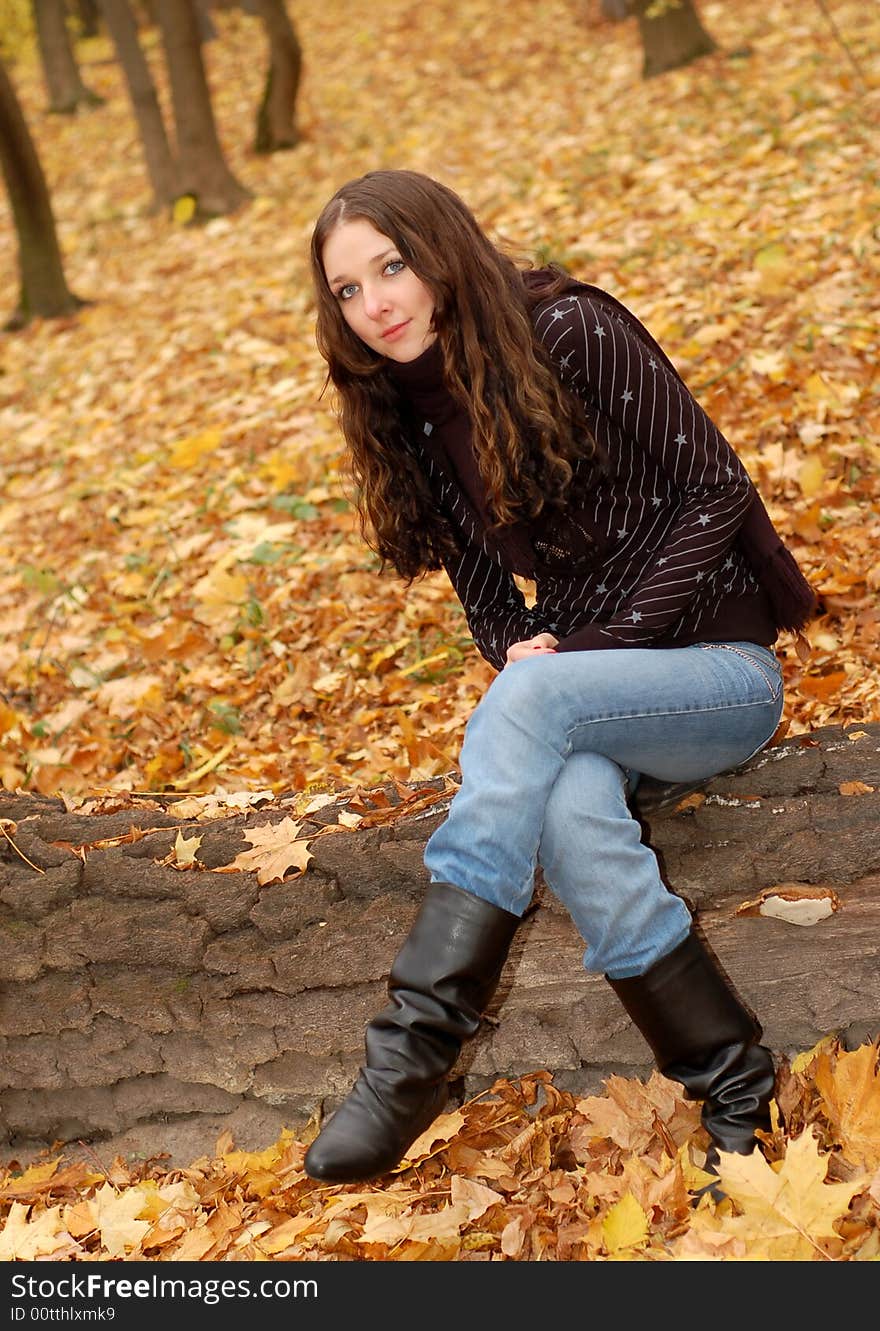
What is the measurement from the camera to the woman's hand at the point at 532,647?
110 inches

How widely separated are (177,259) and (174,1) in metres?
2.46

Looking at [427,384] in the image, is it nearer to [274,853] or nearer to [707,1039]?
[274,853]

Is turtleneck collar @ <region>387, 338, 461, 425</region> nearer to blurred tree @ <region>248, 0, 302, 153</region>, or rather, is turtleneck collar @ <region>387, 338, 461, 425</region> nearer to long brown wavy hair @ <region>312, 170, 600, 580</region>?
long brown wavy hair @ <region>312, 170, 600, 580</region>

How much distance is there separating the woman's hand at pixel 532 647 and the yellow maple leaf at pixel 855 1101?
1.08 metres

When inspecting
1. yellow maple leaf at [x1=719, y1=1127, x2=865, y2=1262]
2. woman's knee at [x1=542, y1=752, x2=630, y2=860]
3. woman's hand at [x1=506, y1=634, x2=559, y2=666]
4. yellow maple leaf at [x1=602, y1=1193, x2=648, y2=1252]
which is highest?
woman's hand at [x1=506, y1=634, x2=559, y2=666]

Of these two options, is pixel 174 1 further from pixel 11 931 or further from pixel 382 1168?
pixel 382 1168

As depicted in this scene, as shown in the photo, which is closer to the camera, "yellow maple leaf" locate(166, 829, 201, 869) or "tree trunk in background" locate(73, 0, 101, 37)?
"yellow maple leaf" locate(166, 829, 201, 869)

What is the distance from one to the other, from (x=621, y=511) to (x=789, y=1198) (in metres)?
1.46

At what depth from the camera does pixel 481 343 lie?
2.58 metres

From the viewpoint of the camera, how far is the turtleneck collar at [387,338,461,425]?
8.71 feet

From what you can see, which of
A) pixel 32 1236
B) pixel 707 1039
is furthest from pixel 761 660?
pixel 32 1236

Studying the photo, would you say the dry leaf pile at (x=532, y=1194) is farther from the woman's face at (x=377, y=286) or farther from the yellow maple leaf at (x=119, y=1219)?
the woman's face at (x=377, y=286)

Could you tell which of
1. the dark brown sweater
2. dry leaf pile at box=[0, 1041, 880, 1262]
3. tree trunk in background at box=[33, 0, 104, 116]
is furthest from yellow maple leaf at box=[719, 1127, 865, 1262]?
tree trunk in background at box=[33, 0, 104, 116]

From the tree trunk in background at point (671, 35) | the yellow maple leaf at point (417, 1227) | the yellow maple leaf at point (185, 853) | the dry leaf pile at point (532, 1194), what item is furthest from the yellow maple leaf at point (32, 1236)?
the tree trunk in background at point (671, 35)
